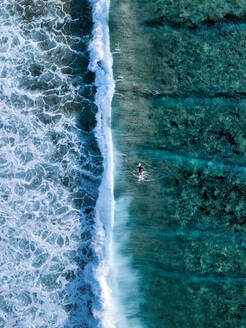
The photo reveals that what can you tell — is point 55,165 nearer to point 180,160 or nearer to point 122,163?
point 122,163

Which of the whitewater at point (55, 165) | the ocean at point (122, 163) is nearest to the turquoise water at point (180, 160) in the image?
the ocean at point (122, 163)

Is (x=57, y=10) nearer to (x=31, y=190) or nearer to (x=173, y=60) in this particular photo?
(x=173, y=60)

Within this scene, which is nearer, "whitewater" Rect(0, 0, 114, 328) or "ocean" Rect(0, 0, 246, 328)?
"ocean" Rect(0, 0, 246, 328)

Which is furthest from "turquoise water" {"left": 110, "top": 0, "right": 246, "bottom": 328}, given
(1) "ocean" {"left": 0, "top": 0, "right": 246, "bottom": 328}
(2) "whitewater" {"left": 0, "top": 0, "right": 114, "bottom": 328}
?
(2) "whitewater" {"left": 0, "top": 0, "right": 114, "bottom": 328}

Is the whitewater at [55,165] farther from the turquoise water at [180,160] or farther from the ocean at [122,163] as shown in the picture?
the turquoise water at [180,160]

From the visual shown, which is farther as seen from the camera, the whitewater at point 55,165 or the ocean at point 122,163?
the whitewater at point 55,165

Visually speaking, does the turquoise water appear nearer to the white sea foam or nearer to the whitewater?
the white sea foam

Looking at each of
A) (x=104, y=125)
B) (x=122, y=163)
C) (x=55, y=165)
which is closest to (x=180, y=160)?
(x=122, y=163)
